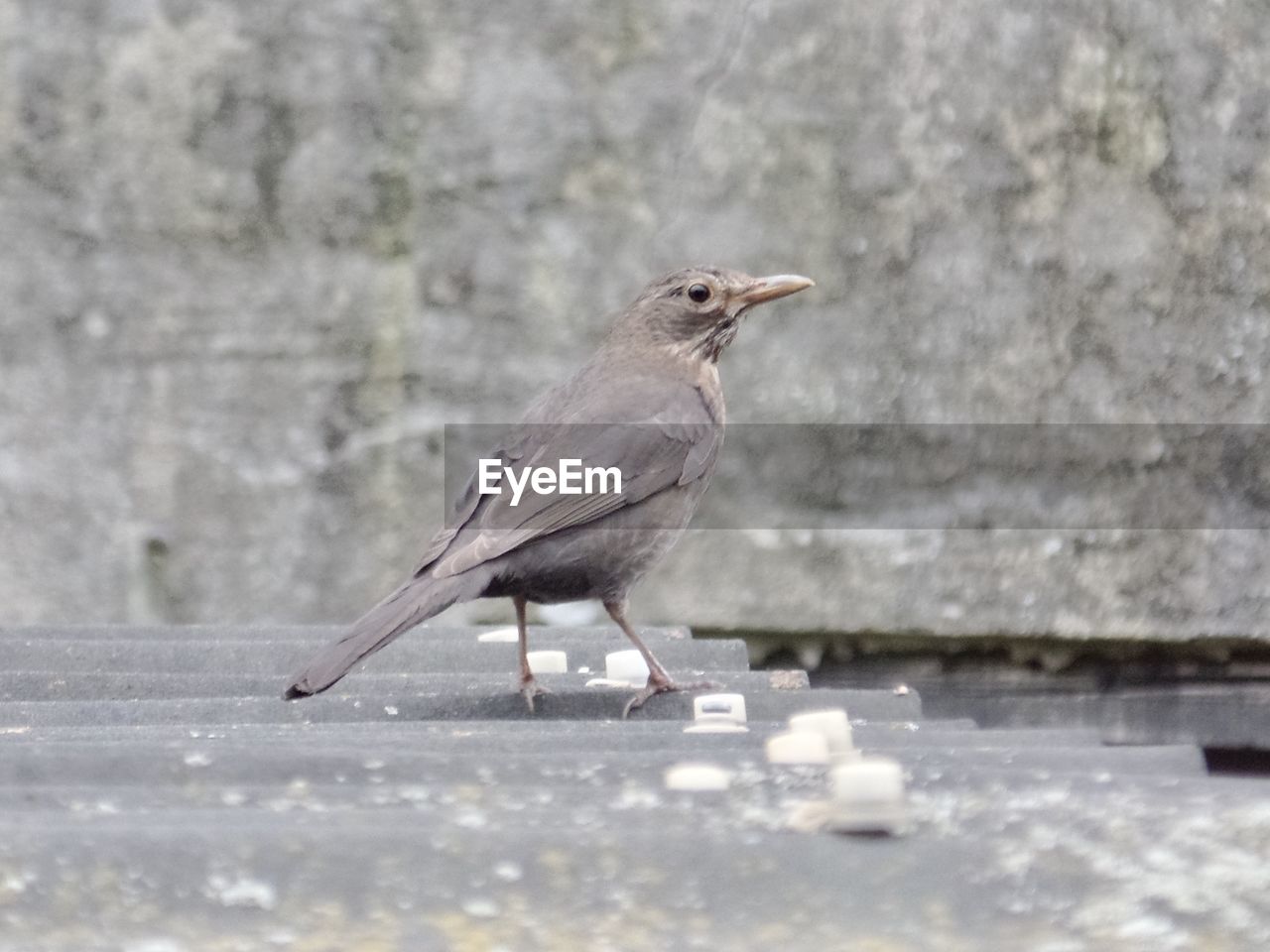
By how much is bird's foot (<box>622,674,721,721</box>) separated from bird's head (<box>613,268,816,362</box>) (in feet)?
4.14

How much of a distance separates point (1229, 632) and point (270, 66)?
299 centimetres

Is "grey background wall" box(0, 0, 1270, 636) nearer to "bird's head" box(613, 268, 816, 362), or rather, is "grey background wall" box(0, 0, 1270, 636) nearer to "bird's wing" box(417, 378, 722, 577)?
"bird's head" box(613, 268, 816, 362)

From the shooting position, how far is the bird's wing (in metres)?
3.94

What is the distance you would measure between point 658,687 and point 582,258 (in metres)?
1.85

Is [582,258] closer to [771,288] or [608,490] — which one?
[771,288]

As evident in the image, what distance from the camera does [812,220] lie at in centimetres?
528

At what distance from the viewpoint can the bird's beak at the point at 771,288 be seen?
15.6ft

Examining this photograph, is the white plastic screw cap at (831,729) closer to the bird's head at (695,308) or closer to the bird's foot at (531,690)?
the bird's foot at (531,690)

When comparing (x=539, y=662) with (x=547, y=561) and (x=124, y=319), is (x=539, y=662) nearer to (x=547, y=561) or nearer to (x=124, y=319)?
(x=547, y=561)

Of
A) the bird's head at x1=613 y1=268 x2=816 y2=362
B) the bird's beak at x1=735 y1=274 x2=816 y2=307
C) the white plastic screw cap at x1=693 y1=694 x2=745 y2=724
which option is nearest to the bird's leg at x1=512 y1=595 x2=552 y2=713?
the white plastic screw cap at x1=693 y1=694 x2=745 y2=724

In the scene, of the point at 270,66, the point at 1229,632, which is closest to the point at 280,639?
the point at 270,66

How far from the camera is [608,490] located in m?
4.16

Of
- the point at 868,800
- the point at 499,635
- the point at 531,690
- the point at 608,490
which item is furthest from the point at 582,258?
the point at 868,800

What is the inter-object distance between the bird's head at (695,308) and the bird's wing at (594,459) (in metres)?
0.24
